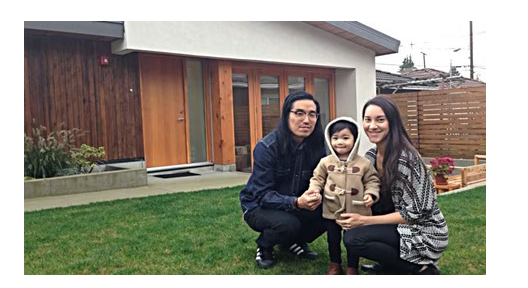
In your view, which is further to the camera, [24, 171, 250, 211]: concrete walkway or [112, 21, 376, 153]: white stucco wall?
Answer: [112, 21, 376, 153]: white stucco wall

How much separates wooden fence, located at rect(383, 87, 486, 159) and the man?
849cm

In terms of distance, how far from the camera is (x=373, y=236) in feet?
8.61

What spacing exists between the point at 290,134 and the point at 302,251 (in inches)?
34.4

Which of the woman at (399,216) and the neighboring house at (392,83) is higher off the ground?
the neighboring house at (392,83)

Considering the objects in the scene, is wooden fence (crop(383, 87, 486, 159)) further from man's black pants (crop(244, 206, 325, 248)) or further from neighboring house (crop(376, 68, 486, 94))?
man's black pants (crop(244, 206, 325, 248))

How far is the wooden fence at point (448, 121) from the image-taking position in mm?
11430

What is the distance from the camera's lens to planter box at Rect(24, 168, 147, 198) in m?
5.89

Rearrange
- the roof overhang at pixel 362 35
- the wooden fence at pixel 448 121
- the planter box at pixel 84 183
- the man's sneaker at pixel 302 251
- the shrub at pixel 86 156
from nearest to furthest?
the man's sneaker at pixel 302 251 < the planter box at pixel 84 183 < the shrub at pixel 86 156 < the roof overhang at pixel 362 35 < the wooden fence at pixel 448 121

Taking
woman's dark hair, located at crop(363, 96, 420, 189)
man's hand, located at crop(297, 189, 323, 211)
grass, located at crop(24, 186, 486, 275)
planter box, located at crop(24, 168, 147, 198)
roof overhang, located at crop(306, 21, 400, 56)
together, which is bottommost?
grass, located at crop(24, 186, 486, 275)

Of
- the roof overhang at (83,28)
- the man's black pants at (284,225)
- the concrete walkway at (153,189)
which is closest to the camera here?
the man's black pants at (284,225)

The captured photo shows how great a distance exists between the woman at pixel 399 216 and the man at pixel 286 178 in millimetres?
412

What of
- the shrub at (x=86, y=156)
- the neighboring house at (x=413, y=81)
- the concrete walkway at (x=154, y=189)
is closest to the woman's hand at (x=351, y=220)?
the concrete walkway at (x=154, y=189)

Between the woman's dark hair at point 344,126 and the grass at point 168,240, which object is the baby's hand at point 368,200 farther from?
the grass at point 168,240

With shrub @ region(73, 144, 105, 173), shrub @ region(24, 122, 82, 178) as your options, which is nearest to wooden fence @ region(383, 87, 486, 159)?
shrub @ region(73, 144, 105, 173)
